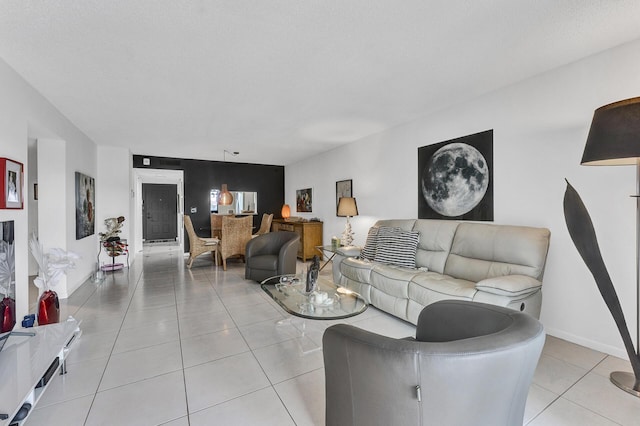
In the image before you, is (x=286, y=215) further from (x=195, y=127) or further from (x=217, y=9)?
(x=217, y=9)

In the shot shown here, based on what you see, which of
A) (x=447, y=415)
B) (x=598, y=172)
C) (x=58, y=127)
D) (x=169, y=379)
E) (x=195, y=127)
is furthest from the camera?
(x=195, y=127)

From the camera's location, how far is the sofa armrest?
2.19 metres

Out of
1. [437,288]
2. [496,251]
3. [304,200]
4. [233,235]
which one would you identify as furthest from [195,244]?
[496,251]

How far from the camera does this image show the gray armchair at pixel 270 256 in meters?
4.20

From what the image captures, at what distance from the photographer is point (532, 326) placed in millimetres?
1078

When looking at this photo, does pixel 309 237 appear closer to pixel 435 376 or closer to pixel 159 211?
pixel 435 376

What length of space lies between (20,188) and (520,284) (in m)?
4.22

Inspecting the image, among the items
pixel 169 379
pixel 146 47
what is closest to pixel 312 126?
pixel 146 47

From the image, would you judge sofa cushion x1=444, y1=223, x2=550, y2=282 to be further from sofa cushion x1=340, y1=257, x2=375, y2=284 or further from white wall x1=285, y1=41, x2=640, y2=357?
sofa cushion x1=340, y1=257, x2=375, y2=284

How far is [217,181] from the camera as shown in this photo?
294 inches

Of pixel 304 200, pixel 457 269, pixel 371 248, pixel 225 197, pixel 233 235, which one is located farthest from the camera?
pixel 304 200

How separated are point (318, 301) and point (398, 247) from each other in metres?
1.44

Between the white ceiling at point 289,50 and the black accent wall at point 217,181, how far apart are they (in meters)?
3.32

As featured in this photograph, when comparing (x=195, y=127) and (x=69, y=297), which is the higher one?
(x=195, y=127)
